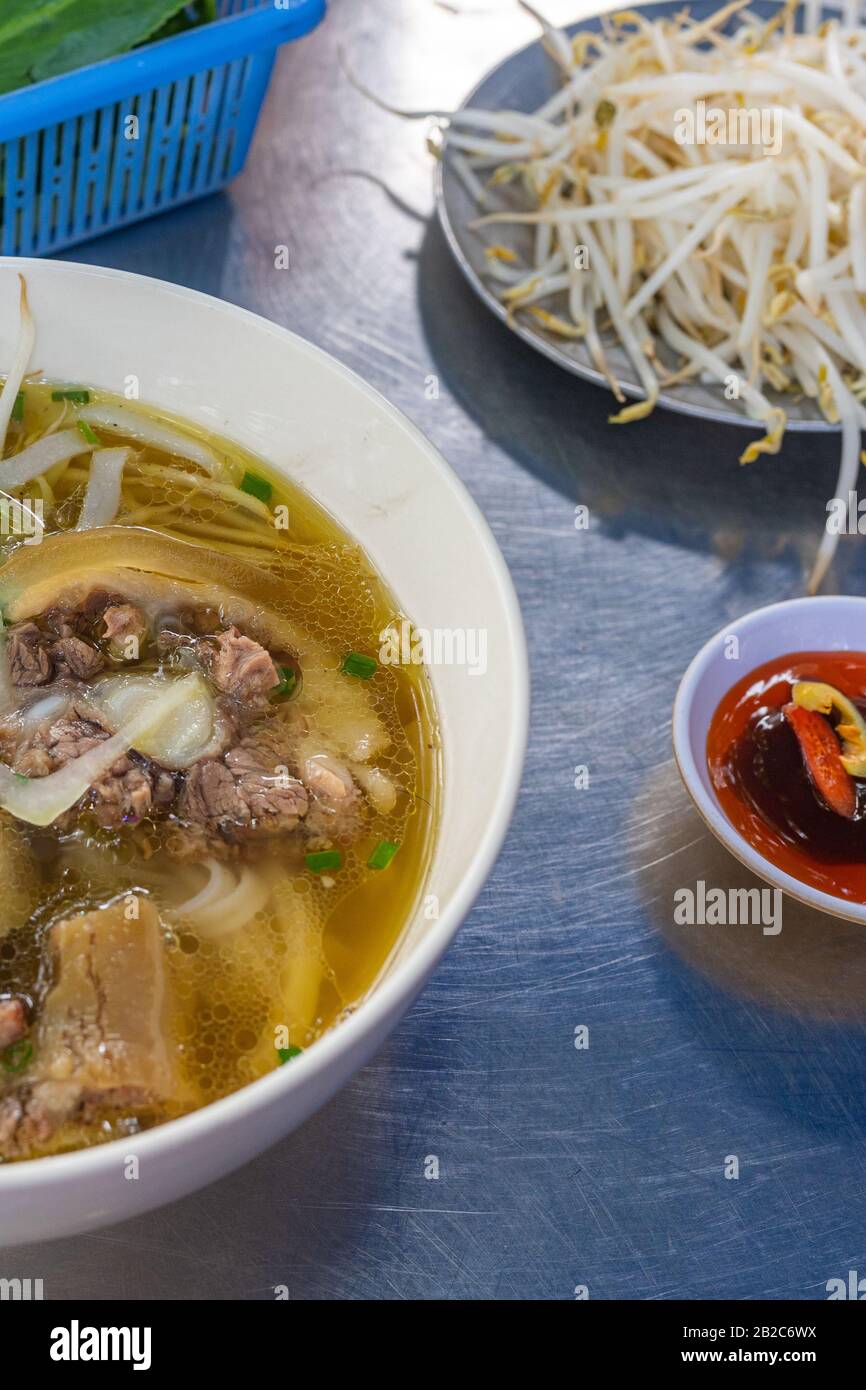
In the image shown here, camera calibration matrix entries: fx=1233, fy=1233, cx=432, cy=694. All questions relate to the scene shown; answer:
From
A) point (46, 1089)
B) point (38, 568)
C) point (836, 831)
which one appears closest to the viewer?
point (46, 1089)

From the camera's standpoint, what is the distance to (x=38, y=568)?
1.69 meters

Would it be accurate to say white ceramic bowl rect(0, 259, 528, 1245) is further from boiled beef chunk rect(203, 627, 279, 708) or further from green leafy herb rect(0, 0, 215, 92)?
green leafy herb rect(0, 0, 215, 92)

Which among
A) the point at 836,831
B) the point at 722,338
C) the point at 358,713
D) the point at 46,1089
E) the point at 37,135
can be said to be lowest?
the point at 46,1089

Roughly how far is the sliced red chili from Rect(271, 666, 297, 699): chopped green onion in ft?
2.60

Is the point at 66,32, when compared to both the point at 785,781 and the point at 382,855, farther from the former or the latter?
the point at 785,781

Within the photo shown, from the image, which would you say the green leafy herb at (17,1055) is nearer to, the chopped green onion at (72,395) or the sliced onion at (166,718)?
the sliced onion at (166,718)

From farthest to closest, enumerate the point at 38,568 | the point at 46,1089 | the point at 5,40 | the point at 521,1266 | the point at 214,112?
1. the point at 214,112
2. the point at 5,40
3. the point at 38,568
4. the point at 521,1266
5. the point at 46,1089

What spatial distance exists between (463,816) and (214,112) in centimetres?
180

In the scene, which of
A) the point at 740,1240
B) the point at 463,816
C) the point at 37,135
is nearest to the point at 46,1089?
the point at 463,816

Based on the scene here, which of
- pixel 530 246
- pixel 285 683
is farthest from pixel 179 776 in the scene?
pixel 530 246

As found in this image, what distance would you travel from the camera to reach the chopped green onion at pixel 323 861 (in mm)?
1554

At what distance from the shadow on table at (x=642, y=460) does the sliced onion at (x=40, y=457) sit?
3.05 feet

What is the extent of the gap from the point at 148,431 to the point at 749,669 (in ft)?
3.37

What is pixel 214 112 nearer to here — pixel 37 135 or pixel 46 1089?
pixel 37 135
